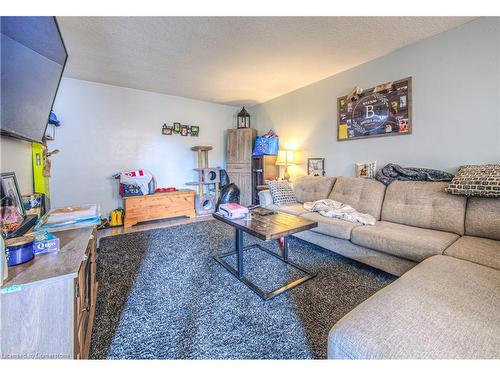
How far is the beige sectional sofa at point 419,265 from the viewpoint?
29.3 inches

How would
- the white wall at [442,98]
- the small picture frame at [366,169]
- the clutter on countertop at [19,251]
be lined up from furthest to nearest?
the small picture frame at [366,169] → the white wall at [442,98] → the clutter on countertop at [19,251]

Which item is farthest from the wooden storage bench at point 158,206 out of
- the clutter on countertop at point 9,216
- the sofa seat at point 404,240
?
the sofa seat at point 404,240

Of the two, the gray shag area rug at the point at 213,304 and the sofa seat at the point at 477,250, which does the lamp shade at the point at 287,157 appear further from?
the sofa seat at the point at 477,250

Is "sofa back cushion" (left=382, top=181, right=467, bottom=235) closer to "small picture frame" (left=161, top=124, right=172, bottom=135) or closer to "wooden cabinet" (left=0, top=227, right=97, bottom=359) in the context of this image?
"wooden cabinet" (left=0, top=227, right=97, bottom=359)

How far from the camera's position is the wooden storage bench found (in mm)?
3502

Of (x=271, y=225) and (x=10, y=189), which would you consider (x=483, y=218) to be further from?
(x=10, y=189)

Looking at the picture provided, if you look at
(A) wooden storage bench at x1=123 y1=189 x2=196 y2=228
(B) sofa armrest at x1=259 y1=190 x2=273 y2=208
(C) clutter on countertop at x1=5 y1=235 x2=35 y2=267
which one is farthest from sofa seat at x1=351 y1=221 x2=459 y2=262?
(A) wooden storage bench at x1=123 y1=189 x2=196 y2=228

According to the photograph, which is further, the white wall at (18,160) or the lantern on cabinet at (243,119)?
the lantern on cabinet at (243,119)

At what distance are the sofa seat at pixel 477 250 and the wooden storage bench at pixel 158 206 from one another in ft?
11.8

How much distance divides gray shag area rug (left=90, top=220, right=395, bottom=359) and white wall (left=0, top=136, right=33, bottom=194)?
0.94 m

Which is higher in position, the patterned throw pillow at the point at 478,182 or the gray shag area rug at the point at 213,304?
the patterned throw pillow at the point at 478,182

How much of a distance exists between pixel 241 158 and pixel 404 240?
326cm

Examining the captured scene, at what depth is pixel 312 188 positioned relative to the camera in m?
3.07

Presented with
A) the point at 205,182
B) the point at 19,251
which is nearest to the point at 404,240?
the point at 19,251
